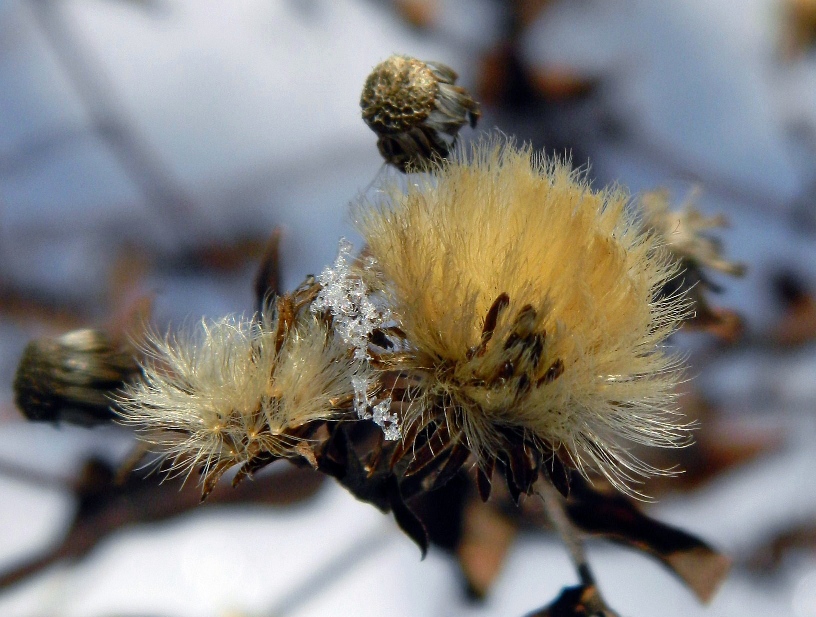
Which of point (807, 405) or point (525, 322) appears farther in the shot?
point (807, 405)

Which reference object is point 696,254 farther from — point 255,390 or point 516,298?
point 255,390

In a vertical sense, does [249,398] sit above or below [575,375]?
above

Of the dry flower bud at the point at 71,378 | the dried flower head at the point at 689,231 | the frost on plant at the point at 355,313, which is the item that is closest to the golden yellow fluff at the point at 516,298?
the frost on plant at the point at 355,313

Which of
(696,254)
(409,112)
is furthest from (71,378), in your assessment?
(696,254)

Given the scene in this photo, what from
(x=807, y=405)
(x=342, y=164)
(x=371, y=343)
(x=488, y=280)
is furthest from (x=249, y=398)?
(x=807, y=405)

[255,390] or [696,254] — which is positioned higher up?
[255,390]

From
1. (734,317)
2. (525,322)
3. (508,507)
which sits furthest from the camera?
(508,507)

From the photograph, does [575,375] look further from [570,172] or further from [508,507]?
[508,507]
